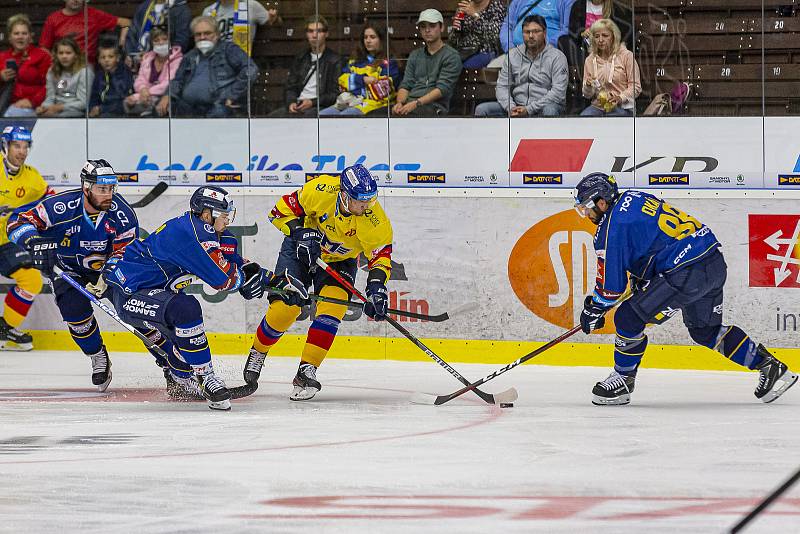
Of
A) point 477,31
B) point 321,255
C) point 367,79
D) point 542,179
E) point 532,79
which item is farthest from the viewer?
point 367,79

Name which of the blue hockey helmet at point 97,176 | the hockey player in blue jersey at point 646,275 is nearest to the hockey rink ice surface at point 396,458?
the hockey player in blue jersey at point 646,275

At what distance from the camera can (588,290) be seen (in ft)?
24.5

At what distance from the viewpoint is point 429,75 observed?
314 inches

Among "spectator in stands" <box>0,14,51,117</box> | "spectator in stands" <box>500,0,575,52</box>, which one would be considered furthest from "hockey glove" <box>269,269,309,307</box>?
"spectator in stands" <box>0,14,51,117</box>

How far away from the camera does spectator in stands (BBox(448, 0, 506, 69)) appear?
25.7ft

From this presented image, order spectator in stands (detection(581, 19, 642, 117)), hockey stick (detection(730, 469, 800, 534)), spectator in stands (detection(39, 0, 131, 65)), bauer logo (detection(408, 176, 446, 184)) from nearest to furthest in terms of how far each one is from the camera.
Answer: hockey stick (detection(730, 469, 800, 534))
spectator in stands (detection(581, 19, 642, 117))
bauer logo (detection(408, 176, 446, 184))
spectator in stands (detection(39, 0, 131, 65))

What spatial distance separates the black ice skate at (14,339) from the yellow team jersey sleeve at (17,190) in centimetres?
70

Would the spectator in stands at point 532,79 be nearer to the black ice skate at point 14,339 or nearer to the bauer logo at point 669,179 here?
the bauer logo at point 669,179

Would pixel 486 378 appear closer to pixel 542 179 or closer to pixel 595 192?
pixel 595 192

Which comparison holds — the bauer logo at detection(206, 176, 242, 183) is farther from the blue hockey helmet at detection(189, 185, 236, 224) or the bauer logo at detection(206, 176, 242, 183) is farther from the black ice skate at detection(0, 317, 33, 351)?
the blue hockey helmet at detection(189, 185, 236, 224)

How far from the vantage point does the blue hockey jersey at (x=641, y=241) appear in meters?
5.70

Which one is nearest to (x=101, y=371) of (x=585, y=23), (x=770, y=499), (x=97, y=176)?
(x=97, y=176)

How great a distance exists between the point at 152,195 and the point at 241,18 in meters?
1.25

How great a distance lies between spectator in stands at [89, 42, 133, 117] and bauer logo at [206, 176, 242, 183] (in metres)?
0.79
